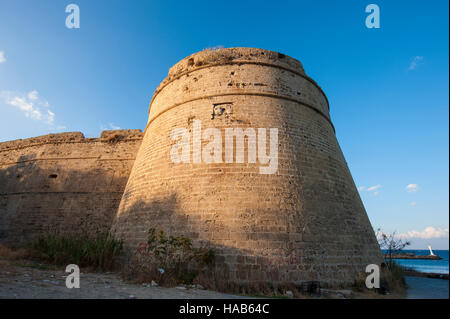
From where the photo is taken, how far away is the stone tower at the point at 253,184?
5.24 metres

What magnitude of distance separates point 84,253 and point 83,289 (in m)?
2.84

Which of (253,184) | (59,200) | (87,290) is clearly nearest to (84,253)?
(87,290)

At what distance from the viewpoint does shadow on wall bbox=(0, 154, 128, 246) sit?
10.4 m

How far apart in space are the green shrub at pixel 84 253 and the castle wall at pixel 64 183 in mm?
3339

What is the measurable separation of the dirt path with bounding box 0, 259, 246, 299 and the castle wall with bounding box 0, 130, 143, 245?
5.99 metres

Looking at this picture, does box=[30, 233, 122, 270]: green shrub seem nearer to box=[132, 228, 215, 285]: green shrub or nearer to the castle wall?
box=[132, 228, 215, 285]: green shrub

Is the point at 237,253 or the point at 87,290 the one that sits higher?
the point at 237,253

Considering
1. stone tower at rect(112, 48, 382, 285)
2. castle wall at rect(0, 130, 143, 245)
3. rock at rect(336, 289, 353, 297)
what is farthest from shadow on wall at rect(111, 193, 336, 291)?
castle wall at rect(0, 130, 143, 245)

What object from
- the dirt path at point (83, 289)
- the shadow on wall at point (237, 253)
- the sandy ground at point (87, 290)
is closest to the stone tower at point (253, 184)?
the shadow on wall at point (237, 253)

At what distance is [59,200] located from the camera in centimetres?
1103

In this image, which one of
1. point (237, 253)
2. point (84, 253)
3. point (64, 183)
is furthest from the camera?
point (64, 183)

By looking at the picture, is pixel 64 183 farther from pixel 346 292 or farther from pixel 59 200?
pixel 346 292

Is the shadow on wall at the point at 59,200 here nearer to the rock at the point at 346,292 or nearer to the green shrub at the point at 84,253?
the green shrub at the point at 84,253

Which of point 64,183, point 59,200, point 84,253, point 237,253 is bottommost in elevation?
point 84,253
